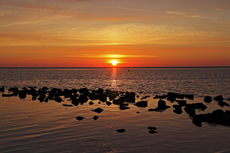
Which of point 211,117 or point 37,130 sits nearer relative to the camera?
point 37,130

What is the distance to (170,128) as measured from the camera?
54.7 feet

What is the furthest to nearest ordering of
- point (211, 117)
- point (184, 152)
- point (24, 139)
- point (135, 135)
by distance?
1. point (211, 117)
2. point (135, 135)
3. point (24, 139)
4. point (184, 152)

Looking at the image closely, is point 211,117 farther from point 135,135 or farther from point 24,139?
point 24,139

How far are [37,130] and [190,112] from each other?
1398 cm

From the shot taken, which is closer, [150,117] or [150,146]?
[150,146]

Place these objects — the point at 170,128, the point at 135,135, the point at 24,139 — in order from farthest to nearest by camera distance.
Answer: the point at 170,128 < the point at 135,135 < the point at 24,139

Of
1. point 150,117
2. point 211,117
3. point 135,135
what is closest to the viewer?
point 135,135

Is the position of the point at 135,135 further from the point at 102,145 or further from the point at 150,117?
the point at 150,117

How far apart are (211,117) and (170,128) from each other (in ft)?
15.7

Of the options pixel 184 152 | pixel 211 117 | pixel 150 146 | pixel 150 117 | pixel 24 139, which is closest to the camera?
pixel 184 152

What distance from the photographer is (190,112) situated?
21844mm

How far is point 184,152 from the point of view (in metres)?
11.7

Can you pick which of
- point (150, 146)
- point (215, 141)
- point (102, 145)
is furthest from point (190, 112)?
point (102, 145)

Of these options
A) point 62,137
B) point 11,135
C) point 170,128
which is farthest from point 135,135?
point 11,135
